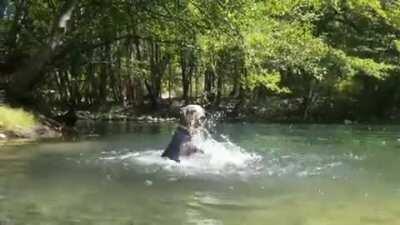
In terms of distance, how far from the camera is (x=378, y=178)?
49.2ft

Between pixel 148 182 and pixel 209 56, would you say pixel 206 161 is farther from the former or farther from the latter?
pixel 209 56

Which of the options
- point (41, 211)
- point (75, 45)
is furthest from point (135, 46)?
point (41, 211)

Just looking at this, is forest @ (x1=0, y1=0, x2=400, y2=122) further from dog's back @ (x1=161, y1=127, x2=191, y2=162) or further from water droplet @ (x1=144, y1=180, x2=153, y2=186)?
water droplet @ (x1=144, y1=180, x2=153, y2=186)

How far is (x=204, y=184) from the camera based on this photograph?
1396cm

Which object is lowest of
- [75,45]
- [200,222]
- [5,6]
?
[200,222]

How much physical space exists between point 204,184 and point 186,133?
151 inches

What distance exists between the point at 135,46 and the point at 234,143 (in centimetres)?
2165

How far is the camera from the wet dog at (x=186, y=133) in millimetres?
17547

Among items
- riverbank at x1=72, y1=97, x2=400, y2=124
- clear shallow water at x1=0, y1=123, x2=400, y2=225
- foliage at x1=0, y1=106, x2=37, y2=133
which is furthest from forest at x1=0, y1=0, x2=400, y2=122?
clear shallow water at x1=0, y1=123, x2=400, y2=225

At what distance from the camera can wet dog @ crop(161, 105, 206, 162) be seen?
17.5m

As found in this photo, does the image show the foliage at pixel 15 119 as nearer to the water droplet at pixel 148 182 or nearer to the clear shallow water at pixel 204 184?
the clear shallow water at pixel 204 184

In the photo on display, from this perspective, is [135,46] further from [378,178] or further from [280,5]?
[378,178]

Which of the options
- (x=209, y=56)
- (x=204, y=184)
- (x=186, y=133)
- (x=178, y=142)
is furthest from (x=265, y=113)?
(x=204, y=184)

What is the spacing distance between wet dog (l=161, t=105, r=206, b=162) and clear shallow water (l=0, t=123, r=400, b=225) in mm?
297
